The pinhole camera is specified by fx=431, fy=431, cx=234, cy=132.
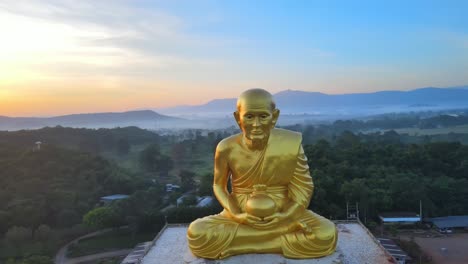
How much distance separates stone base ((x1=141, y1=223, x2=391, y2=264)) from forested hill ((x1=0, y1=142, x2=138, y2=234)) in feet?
24.9

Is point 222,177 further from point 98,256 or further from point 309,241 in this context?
point 98,256

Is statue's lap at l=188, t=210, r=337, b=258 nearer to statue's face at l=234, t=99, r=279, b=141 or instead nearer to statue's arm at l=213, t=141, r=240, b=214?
statue's arm at l=213, t=141, r=240, b=214

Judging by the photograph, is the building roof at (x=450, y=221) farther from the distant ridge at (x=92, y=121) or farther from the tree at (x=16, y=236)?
the distant ridge at (x=92, y=121)

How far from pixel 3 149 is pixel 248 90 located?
73.2ft

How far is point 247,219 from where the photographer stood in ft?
23.4

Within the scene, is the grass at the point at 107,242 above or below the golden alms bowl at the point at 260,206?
below

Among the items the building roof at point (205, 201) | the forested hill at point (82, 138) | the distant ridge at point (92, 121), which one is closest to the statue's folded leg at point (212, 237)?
the building roof at point (205, 201)

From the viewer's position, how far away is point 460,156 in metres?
22.6

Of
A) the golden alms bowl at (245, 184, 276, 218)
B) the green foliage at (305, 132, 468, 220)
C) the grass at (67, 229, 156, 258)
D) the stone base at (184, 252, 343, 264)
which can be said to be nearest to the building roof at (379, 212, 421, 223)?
the green foliage at (305, 132, 468, 220)

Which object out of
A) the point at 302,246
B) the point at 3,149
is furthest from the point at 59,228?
the point at 302,246

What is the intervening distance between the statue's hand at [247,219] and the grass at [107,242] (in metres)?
9.11

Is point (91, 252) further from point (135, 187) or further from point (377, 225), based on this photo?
point (377, 225)

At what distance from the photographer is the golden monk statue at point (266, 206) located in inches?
282

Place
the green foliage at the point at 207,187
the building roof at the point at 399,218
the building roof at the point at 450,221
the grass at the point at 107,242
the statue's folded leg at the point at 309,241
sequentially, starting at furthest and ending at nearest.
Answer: the green foliage at the point at 207,187 < the building roof at the point at 399,218 < the building roof at the point at 450,221 < the grass at the point at 107,242 < the statue's folded leg at the point at 309,241
